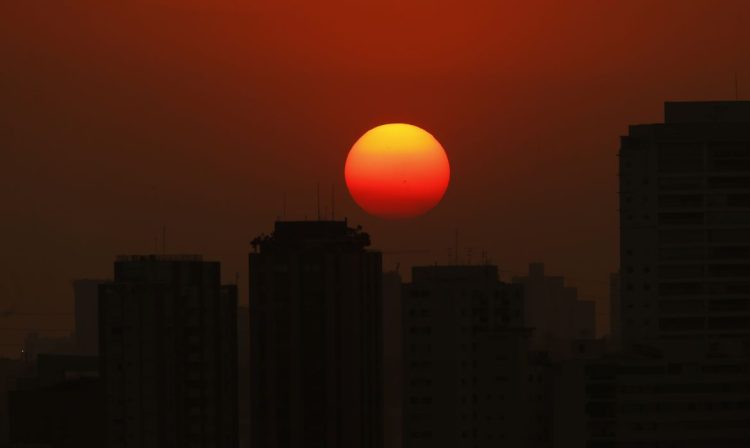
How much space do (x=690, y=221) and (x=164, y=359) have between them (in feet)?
63.7

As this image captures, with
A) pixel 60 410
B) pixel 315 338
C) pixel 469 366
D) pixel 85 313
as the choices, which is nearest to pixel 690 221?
pixel 469 366

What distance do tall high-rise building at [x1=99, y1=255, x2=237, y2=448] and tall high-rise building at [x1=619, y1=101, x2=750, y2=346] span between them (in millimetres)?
14509

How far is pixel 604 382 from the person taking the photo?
53250 mm

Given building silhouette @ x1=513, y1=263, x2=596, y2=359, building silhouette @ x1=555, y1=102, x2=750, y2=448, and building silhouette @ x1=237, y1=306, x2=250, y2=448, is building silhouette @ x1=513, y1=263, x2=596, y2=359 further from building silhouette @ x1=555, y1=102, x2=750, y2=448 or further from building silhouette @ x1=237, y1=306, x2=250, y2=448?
building silhouette @ x1=555, y1=102, x2=750, y2=448

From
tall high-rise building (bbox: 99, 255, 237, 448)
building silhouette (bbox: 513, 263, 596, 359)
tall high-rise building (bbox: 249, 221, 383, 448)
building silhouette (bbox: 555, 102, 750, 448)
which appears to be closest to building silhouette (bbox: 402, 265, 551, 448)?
building silhouette (bbox: 555, 102, 750, 448)

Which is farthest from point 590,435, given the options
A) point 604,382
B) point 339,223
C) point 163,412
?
point 339,223

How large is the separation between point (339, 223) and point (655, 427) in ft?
97.6

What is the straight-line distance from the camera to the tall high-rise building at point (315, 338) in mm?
76688

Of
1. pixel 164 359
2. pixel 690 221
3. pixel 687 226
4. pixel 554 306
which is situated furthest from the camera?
pixel 554 306

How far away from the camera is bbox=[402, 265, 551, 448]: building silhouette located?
61.3 metres

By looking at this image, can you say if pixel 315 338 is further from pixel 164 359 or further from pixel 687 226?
pixel 687 226

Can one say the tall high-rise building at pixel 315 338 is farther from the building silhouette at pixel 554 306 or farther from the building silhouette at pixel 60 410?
the building silhouette at pixel 554 306

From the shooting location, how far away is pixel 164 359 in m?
61.5

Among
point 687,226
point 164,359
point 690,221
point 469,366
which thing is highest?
point 690,221
